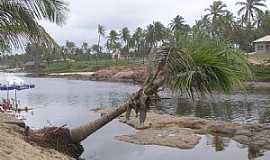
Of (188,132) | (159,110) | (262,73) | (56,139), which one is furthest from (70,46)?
(56,139)

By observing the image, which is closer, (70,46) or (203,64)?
(203,64)

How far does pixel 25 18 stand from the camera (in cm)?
1188

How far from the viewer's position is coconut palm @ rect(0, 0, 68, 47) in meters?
11.8

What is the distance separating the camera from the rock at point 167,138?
25.8m

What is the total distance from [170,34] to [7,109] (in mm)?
26066

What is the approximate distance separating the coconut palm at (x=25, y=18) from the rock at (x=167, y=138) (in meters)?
14.9

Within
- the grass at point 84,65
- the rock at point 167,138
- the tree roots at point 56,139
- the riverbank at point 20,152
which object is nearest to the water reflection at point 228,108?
the rock at point 167,138

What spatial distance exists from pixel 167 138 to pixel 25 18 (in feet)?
55.3

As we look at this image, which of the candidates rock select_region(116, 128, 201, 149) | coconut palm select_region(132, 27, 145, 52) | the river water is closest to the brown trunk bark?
the river water

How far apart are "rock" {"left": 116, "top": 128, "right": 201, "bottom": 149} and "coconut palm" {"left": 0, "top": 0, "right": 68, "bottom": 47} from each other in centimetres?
1491

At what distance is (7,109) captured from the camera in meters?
38.4

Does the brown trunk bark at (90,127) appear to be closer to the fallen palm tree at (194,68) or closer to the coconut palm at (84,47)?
the fallen palm tree at (194,68)

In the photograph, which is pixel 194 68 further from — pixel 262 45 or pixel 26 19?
pixel 262 45

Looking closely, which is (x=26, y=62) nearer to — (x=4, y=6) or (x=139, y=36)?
(x=139, y=36)
